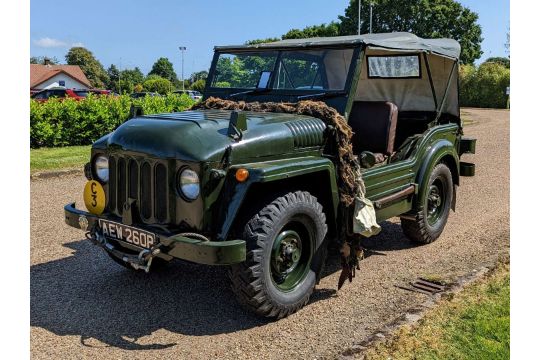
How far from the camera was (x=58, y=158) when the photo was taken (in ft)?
34.7

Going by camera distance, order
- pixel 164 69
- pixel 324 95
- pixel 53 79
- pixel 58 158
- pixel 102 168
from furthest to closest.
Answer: pixel 164 69 → pixel 53 79 → pixel 58 158 → pixel 324 95 → pixel 102 168

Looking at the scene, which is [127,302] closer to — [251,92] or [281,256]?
[281,256]

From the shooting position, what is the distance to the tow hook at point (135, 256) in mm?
3545

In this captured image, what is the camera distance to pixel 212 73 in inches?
221

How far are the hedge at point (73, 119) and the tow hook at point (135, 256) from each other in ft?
Answer: 27.6

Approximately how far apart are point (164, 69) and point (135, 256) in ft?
242

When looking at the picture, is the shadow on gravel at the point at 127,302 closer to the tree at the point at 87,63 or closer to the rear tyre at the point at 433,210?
the rear tyre at the point at 433,210

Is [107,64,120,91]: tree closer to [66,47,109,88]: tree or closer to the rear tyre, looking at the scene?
[66,47,109,88]: tree

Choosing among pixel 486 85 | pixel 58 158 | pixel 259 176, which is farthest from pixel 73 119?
pixel 486 85

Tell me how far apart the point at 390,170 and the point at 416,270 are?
96 cm

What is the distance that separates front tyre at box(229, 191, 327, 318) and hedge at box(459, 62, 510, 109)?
3217 centimetres

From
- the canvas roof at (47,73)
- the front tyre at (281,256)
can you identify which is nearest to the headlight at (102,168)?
the front tyre at (281,256)

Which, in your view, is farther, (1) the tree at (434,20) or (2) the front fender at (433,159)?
(1) the tree at (434,20)

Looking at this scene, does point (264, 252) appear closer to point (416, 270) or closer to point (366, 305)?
point (366, 305)
